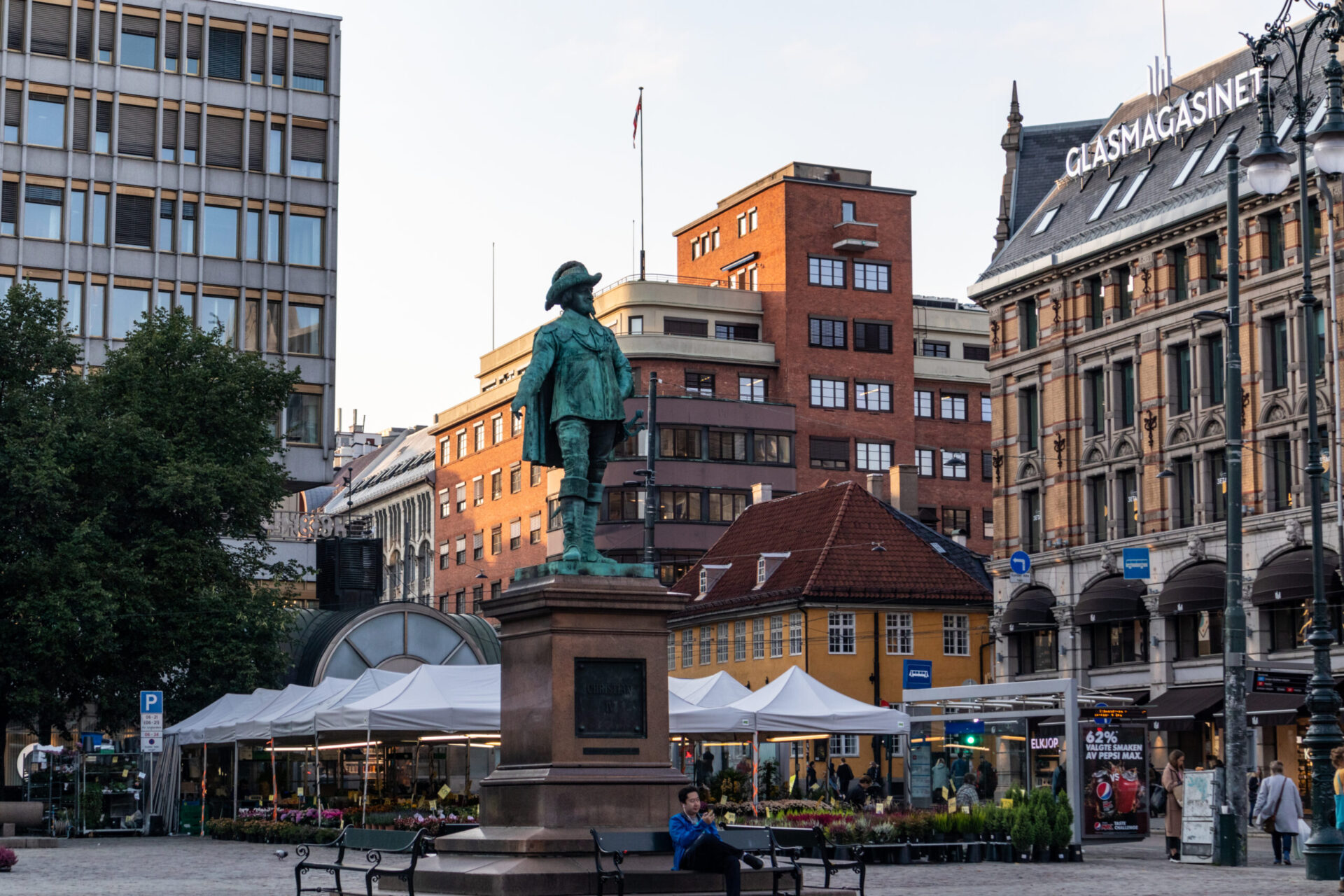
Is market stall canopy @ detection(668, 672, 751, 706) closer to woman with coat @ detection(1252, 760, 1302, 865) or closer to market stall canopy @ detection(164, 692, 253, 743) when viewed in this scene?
woman with coat @ detection(1252, 760, 1302, 865)

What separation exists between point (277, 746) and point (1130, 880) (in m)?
20.6

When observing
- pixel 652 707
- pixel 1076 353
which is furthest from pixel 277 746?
pixel 1076 353

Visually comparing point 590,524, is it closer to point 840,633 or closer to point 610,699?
point 610,699

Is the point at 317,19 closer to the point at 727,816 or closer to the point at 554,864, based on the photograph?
the point at 727,816

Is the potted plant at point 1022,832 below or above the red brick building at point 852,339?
A: below

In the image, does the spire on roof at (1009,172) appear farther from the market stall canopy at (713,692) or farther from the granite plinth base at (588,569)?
the granite plinth base at (588,569)

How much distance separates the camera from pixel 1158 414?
55.1 meters

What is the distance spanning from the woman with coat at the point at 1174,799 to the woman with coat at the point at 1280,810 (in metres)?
1.55

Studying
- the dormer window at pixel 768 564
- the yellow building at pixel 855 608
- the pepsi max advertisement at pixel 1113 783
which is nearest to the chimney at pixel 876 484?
the yellow building at pixel 855 608

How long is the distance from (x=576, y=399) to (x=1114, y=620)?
131ft

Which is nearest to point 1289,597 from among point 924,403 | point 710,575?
point 710,575

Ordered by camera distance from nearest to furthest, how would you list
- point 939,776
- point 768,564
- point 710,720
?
1. point 710,720
2. point 939,776
3. point 768,564

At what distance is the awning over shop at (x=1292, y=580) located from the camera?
47.9 m

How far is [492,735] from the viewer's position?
35500 millimetres
